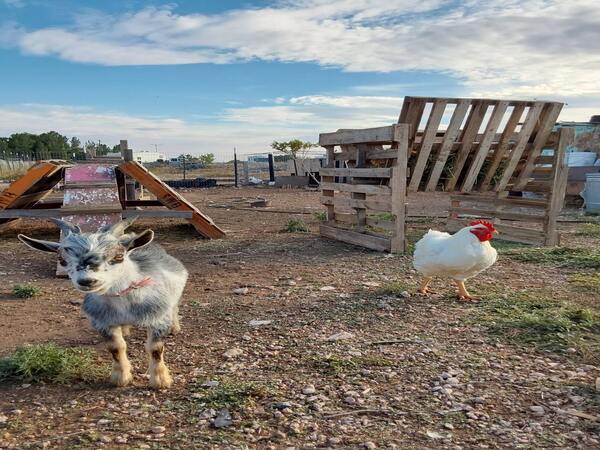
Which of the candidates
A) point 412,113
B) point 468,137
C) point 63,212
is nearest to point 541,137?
point 468,137

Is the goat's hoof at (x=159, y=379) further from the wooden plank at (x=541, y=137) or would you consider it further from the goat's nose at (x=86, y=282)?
the wooden plank at (x=541, y=137)

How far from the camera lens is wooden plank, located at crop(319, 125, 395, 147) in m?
8.05

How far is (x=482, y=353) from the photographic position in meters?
4.17

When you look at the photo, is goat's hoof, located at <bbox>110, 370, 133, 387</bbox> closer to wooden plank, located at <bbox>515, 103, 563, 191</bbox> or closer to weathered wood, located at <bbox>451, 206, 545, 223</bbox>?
wooden plank, located at <bbox>515, 103, 563, 191</bbox>

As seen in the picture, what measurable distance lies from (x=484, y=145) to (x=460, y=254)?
3645 mm

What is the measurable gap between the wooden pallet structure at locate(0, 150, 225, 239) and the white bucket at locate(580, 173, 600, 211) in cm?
1100

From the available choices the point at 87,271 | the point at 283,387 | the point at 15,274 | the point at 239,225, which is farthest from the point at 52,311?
the point at 239,225

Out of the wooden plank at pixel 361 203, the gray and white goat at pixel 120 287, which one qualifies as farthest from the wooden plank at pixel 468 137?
the gray and white goat at pixel 120 287

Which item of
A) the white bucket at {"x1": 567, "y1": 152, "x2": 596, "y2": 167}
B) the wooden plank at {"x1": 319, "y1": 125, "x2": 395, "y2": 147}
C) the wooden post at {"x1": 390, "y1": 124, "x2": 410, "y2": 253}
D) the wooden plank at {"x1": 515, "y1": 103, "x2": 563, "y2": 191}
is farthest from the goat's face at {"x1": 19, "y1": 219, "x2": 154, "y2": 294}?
the white bucket at {"x1": 567, "y1": 152, "x2": 596, "y2": 167}

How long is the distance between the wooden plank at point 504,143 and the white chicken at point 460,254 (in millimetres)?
3532

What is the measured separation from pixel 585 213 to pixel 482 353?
11771 mm

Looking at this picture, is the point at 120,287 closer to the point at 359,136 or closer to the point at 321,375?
the point at 321,375

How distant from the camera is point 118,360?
144 inches

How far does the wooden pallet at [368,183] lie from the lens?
26.3 feet
